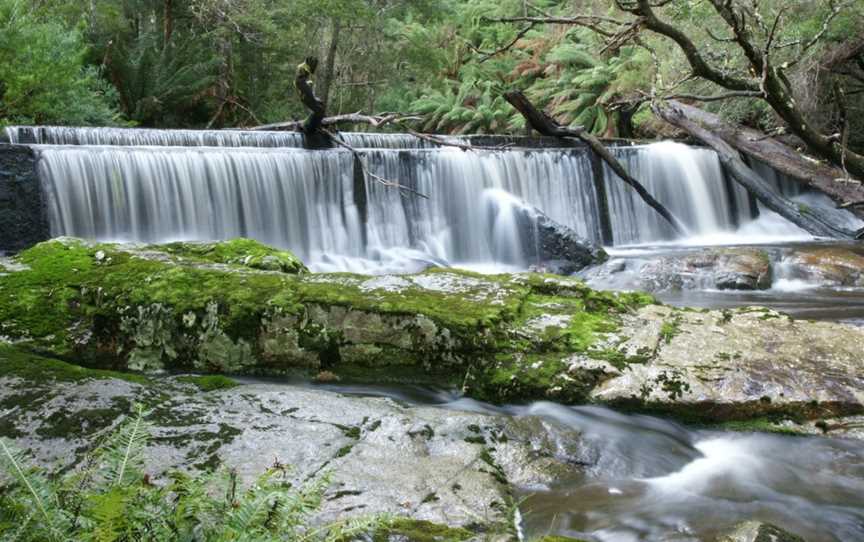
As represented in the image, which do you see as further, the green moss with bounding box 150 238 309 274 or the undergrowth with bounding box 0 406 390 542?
the green moss with bounding box 150 238 309 274

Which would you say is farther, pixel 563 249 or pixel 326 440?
pixel 563 249

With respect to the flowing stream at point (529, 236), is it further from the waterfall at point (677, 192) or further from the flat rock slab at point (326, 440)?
the flat rock slab at point (326, 440)

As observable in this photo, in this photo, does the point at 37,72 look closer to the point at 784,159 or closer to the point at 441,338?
the point at 441,338

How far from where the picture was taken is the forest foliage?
36.4 ft

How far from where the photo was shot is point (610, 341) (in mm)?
4070

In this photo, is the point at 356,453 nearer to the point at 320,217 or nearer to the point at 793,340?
the point at 793,340

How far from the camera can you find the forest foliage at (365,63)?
11086 millimetres

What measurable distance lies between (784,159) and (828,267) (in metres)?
4.66

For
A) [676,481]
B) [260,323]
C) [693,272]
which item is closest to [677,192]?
[693,272]

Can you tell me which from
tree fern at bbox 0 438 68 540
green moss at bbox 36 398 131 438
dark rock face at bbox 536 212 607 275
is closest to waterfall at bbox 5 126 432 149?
dark rock face at bbox 536 212 607 275

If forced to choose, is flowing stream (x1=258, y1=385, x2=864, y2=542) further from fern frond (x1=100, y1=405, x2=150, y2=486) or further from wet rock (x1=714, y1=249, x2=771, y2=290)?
wet rock (x1=714, y1=249, x2=771, y2=290)

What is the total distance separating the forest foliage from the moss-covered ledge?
366 cm

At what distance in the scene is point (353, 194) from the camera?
36.3 feet

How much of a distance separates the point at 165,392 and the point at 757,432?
129 inches
